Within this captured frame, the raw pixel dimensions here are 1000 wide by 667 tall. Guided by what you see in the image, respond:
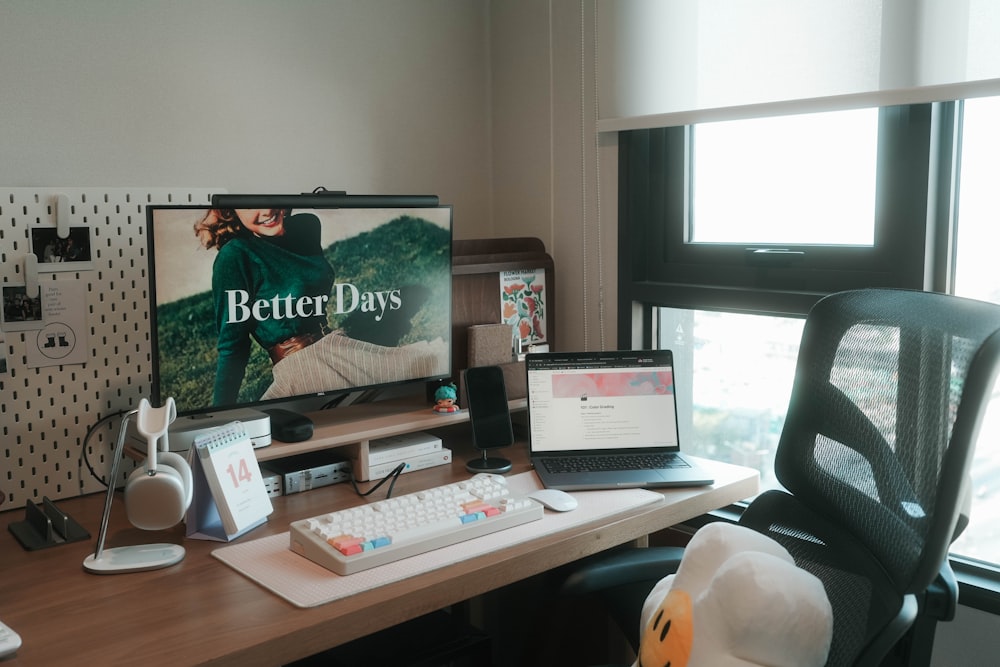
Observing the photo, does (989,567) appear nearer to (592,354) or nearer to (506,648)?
(592,354)

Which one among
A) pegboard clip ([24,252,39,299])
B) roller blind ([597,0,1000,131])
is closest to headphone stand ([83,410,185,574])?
pegboard clip ([24,252,39,299])

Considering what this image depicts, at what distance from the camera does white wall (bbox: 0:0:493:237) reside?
5.53ft

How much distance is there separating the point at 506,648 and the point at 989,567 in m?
1.10

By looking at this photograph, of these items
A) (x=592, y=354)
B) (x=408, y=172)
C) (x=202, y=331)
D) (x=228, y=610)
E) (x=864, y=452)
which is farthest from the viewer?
(x=408, y=172)

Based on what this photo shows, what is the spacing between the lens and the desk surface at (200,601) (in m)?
1.13

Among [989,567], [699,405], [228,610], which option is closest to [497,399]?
[699,405]

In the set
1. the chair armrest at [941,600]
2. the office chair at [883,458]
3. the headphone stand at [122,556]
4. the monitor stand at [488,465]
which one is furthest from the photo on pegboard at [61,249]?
the chair armrest at [941,600]

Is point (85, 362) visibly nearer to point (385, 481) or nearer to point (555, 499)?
point (385, 481)

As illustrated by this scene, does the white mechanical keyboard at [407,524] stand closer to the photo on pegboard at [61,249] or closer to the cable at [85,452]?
the cable at [85,452]

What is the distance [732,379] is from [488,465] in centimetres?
63

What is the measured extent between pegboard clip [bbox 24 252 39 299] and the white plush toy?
4.17 feet

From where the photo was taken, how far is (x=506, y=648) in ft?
7.16

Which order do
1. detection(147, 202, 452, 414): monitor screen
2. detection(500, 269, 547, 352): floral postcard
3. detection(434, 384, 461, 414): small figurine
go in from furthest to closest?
detection(500, 269, 547, 352): floral postcard < detection(434, 384, 461, 414): small figurine < detection(147, 202, 452, 414): monitor screen

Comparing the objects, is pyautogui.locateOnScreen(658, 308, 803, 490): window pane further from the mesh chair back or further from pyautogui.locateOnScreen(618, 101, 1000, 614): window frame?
the mesh chair back
